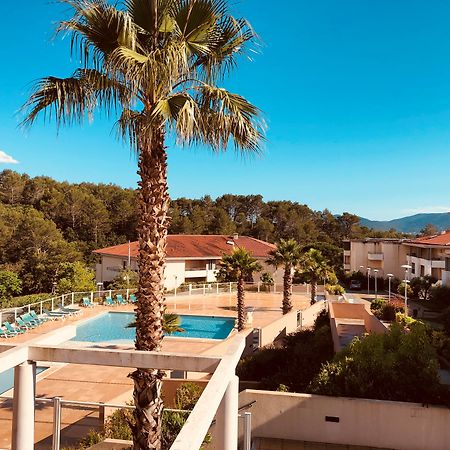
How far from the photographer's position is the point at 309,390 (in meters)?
10.6

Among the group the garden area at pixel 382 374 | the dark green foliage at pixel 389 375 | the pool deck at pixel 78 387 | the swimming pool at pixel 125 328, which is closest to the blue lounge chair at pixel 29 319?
the pool deck at pixel 78 387

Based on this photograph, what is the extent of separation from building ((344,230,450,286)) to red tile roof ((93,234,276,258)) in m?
11.5

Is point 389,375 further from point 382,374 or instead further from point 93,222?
point 93,222

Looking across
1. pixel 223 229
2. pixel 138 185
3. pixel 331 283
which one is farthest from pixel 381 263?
pixel 138 185

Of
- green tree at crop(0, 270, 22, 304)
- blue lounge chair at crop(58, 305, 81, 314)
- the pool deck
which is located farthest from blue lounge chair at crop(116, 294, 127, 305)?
green tree at crop(0, 270, 22, 304)

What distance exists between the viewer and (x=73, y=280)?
118 feet

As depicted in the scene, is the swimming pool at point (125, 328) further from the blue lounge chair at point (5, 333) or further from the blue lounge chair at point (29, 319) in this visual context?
the blue lounge chair at point (5, 333)

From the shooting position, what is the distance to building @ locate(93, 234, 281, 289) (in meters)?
44.0

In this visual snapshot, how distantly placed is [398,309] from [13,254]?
3888cm

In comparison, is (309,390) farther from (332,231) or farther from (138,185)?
(332,231)

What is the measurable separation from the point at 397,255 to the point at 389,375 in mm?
44085

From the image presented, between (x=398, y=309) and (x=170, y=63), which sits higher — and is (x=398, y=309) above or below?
below

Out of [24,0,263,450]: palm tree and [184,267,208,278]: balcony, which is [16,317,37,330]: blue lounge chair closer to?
[24,0,263,450]: palm tree

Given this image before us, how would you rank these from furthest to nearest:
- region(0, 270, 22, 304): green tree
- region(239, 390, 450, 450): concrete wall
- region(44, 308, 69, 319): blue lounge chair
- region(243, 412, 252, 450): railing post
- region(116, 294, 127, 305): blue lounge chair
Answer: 1. region(0, 270, 22, 304): green tree
2. region(116, 294, 127, 305): blue lounge chair
3. region(44, 308, 69, 319): blue lounge chair
4. region(239, 390, 450, 450): concrete wall
5. region(243, 412, 252, 450): railing post
